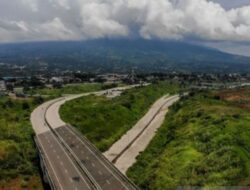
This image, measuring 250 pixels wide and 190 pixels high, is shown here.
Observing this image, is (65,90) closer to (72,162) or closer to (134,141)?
(134,141)

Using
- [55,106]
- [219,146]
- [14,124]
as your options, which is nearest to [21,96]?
[55,106]

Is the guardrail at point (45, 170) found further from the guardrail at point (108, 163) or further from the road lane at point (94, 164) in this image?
the guardrail at point (108, 163)

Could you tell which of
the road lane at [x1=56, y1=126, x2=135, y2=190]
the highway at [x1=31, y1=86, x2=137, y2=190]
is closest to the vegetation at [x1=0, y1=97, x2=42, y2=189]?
the highway at [x1=31, y1=86, x2=137, y2=190]

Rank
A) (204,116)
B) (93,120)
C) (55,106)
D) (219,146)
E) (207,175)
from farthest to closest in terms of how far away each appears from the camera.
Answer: (55,106), (93,120), (204,116), (219,146), (207,175)

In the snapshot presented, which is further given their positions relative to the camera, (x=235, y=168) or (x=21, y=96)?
(x=21, y=96)

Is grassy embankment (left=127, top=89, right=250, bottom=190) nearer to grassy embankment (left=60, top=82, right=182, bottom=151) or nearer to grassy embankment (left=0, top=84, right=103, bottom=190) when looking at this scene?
grassy embankment (left=60, top=82, right=182, bottom=151)

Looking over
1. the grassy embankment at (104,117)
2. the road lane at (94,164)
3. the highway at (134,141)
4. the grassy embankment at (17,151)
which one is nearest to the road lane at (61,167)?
the road lane at (94,164)

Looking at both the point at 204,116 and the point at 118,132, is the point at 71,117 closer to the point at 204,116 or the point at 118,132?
the point at 118,132
